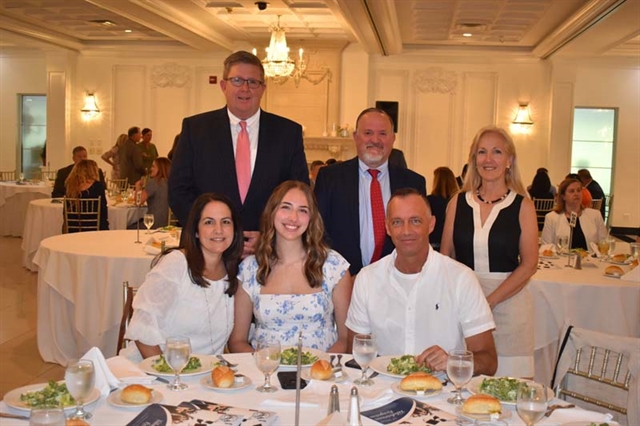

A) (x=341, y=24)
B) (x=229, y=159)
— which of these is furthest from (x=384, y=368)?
(x=341, y=24)

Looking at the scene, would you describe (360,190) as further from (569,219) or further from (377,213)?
(569,219)

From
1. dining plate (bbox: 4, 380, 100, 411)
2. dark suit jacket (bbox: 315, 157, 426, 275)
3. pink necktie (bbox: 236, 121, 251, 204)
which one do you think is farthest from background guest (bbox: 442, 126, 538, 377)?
dining plate (bbox: 4, 380, 100, 411)

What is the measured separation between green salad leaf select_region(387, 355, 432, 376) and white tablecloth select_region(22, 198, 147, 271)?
22.5ft

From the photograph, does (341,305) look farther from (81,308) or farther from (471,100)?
(471,100)

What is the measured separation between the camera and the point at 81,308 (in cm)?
521

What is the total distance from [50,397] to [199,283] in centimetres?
105

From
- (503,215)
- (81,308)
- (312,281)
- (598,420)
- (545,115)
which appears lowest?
(81,308)

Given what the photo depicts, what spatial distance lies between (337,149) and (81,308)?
9801 millimetres

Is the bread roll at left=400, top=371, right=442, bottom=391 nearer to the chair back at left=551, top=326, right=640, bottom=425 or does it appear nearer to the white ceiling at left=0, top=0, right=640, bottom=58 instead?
the chair back at left=551, top=326, right=640, bottom=425

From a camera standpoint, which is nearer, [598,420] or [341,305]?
[598,420]

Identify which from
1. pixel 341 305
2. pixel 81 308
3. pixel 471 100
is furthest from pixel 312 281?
pixel 471 100

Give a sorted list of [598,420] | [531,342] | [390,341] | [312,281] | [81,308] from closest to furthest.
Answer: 1. [598,420]
2. [390,341]
3. [312,281]
4. [531,342]
5. [81,308]

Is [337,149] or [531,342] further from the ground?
[337,149]

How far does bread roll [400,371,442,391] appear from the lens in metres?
2.38
